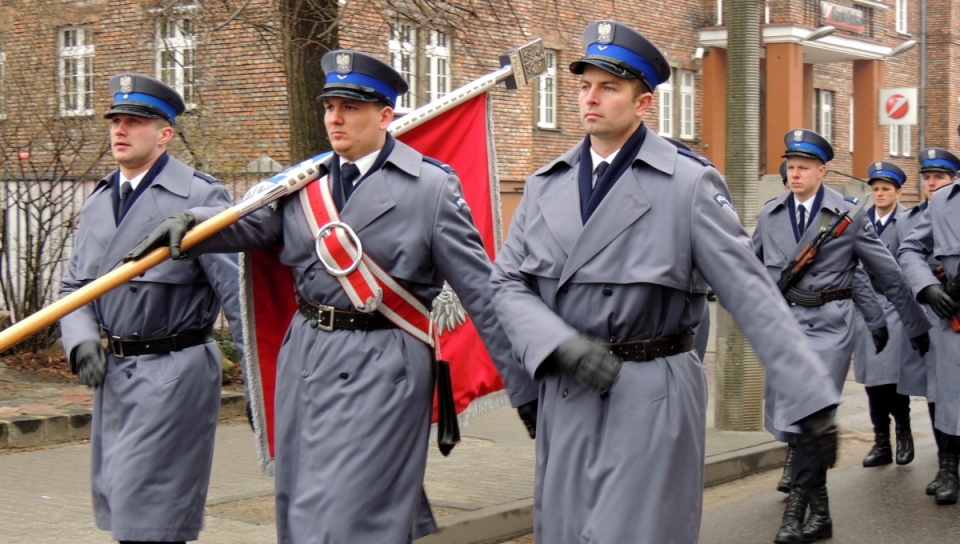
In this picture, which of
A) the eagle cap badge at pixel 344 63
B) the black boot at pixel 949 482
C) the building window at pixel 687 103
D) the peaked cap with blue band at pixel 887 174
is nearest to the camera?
the eagle cap badge at pixel 344 63


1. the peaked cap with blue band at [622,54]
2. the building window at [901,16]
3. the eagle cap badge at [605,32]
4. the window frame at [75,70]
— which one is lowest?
the peaked cap with blue band at [622,54]

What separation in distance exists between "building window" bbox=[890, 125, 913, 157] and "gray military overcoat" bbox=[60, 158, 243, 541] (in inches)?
1381

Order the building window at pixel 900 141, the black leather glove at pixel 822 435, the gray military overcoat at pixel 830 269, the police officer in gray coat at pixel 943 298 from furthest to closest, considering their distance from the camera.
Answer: the building window at pixel 900 141 → the police officer in gray coat at pixel 943 298 → the gray military overcoat at pixel 830 269 → the black leather glove at pixel 822 435

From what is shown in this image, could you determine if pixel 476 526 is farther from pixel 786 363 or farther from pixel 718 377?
pixel 718 377

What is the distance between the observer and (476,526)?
7.12 meters

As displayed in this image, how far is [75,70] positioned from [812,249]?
39.0 ft

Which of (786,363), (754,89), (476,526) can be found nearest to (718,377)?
(754,89)

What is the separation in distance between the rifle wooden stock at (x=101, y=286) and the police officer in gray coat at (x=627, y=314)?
3.33 feet

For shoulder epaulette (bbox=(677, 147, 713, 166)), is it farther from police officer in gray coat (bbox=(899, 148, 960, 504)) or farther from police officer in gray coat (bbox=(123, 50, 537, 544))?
police officer in gray coat (bbox=(899, 148, 960, 504))

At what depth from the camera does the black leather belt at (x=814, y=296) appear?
787 cm

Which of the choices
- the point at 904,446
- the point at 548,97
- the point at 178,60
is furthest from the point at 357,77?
the point at 548,97

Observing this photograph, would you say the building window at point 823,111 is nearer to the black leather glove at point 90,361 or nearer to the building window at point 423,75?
the building window at point 423,75

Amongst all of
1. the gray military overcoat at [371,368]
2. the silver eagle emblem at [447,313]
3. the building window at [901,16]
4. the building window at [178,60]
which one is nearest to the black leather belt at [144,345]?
the gray military overcoat at [371,368]

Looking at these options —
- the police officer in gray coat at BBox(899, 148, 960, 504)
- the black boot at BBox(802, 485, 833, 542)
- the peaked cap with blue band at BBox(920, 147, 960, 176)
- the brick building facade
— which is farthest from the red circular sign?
the black boot at BBox(802, 485, 833, 542)
